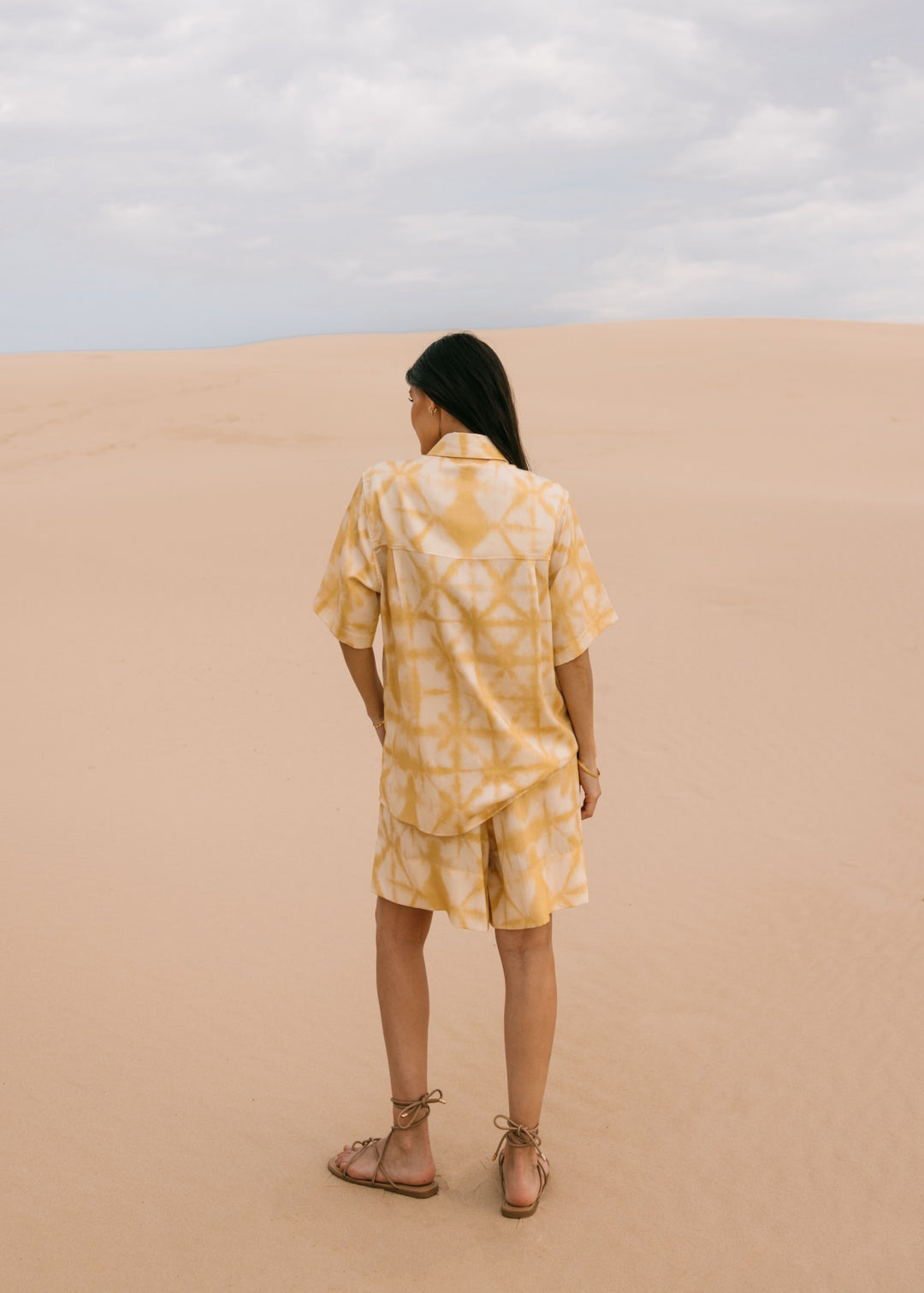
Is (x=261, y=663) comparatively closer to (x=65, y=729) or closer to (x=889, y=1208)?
(x=65, y=729)

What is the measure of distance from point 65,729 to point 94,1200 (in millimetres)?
4031

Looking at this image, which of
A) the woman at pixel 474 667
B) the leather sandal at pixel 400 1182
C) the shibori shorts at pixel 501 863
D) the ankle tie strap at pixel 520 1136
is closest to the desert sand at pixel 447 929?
the leather sandal at pixel 400 1182

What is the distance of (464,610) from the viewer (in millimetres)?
2348

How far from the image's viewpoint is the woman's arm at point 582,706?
2477 millimetres

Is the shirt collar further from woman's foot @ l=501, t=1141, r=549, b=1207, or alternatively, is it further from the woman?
woman's foot @ l=501, t=1141, r=549, b=1207

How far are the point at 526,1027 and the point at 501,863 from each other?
1.34ft

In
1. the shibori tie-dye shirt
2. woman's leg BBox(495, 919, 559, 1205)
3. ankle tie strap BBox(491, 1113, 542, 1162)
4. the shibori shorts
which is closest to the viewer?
the shibori tie-dye shirt

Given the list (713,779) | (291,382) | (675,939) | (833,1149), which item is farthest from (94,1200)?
(291,382)

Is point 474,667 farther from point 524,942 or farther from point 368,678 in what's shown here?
point 524,942

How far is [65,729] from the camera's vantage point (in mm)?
6398

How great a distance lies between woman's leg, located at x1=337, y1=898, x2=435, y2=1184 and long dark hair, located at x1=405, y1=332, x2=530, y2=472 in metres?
1.10

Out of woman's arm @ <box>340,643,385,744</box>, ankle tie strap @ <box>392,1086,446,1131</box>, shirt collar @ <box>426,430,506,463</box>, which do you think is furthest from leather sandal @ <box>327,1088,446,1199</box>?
shirt collar @ <box>426,430,506,463</box>

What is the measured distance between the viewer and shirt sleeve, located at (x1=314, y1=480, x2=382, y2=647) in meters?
2.39

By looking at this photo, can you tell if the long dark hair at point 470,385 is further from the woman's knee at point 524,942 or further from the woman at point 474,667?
the woman's knee at point 524,942
